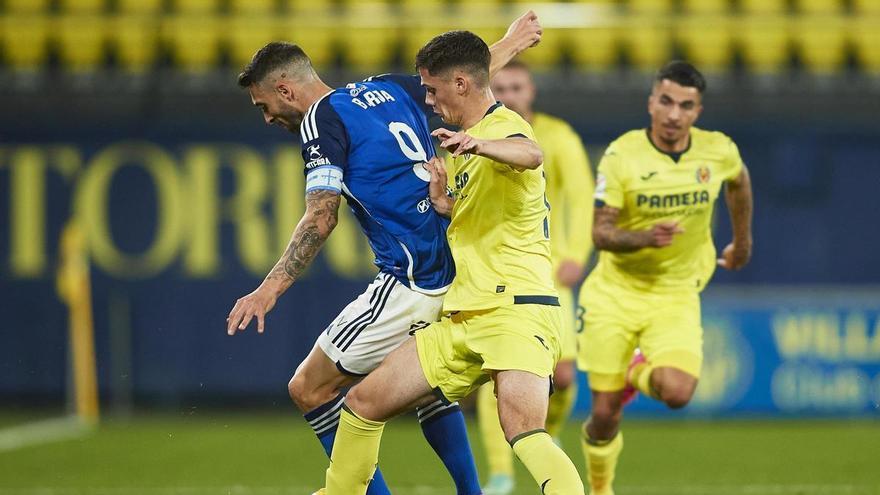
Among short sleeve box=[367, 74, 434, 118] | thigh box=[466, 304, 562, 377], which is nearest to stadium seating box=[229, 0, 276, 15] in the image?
short sleeve box=[367, 74, 434, 118]

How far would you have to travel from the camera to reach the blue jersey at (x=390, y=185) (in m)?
5.62

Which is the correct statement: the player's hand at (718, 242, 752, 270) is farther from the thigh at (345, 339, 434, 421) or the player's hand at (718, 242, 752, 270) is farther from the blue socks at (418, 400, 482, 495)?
the thigh at (345, 339, 434, 421)

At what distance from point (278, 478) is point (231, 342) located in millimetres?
3655

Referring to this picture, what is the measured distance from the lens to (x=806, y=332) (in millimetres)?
11875

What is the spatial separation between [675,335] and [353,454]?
7.58ft

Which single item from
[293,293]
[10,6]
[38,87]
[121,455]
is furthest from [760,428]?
[10,6]

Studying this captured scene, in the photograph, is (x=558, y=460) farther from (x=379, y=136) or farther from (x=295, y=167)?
(x=295, y=167)

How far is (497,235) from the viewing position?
17.8 feet

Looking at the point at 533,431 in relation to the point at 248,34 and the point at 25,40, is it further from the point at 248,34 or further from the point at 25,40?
the point at 25,40

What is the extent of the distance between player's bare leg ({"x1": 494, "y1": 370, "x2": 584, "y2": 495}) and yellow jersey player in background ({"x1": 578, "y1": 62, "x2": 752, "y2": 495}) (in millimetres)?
1865

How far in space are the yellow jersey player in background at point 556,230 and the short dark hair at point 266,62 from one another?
218 centimetres

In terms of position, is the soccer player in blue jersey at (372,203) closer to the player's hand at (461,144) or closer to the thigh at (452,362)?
the thigh at (452,362)

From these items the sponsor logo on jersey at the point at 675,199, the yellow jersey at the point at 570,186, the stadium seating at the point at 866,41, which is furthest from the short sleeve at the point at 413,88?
the stadium seating at the point at 866,41

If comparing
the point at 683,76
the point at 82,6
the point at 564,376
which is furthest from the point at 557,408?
the point at 82,6
